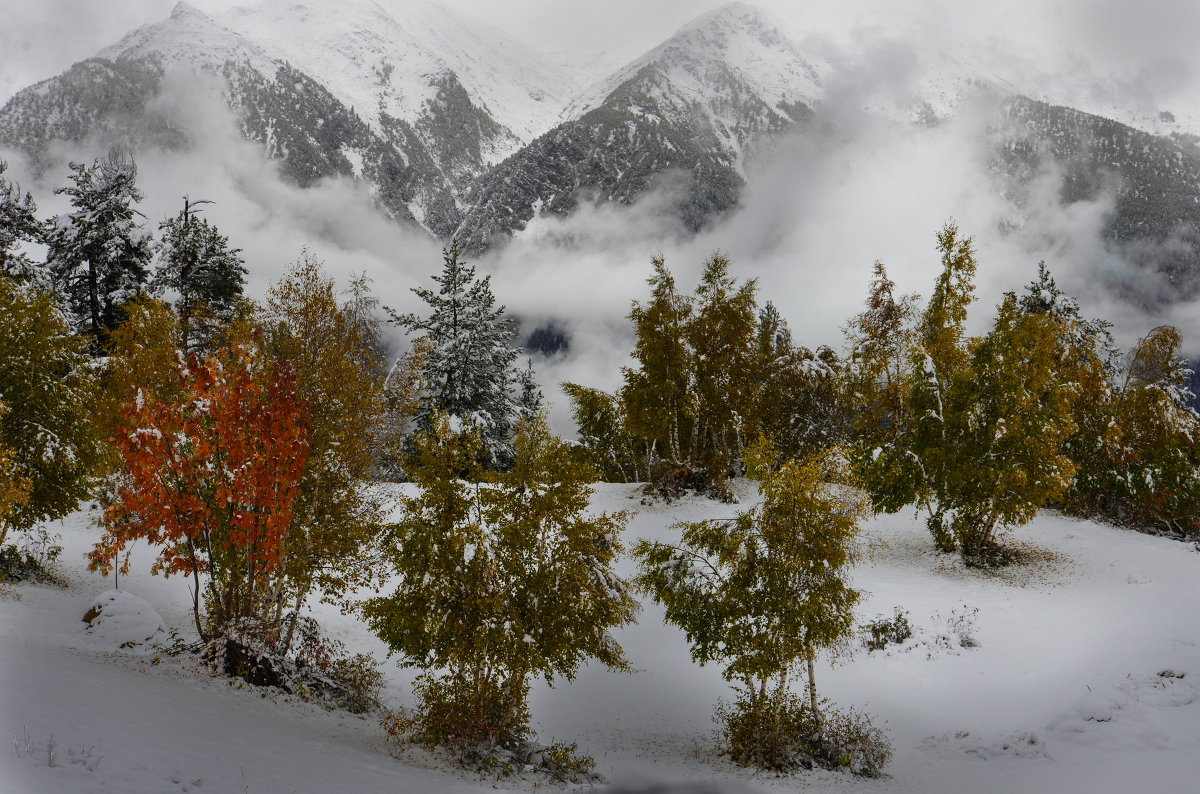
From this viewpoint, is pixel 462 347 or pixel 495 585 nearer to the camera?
pixel 495 585

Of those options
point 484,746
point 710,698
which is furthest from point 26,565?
point 710,698

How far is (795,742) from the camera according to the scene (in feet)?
44.1

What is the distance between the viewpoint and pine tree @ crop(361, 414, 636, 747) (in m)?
11.5

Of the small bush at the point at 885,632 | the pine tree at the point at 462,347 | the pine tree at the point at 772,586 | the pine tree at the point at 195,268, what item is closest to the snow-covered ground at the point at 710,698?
the small bush at the point at 885,632

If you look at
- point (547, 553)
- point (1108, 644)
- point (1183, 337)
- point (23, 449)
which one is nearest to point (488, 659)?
point (547, 553)

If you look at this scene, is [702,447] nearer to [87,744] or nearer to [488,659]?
[488,659]

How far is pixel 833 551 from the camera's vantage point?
1280cm

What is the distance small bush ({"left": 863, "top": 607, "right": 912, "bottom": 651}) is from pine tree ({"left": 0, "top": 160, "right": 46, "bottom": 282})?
39338 millimetres

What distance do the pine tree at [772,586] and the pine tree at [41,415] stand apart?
677 inches

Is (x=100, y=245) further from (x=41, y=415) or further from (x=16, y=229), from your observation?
(x=41, y=415)

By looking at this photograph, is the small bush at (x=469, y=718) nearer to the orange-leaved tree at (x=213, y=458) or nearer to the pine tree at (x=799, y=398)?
the orange-leaved tree at (x=213, y=458)

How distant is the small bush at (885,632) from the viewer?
1833 cm

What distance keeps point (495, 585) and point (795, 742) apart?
24.9ft

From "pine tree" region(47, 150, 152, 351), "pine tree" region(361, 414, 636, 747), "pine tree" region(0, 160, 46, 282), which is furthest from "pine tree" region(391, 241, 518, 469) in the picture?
"pine tree" region(361, 414, 636, 747)
